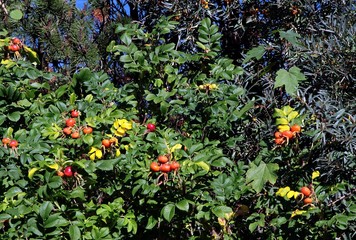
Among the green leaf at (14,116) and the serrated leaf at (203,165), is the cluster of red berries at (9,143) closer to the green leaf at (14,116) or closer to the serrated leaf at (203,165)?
the green leaf at (14,116)

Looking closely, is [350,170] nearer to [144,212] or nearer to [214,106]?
[214,106]

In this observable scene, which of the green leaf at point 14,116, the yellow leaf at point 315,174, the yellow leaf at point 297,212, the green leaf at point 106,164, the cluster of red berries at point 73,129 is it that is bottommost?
the yellow leaf at point 297,212

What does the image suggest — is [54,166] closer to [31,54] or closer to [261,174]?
[261,174]

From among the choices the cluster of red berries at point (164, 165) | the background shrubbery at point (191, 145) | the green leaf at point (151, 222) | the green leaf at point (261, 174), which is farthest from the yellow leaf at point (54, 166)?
the green leaf at point (261, 174)

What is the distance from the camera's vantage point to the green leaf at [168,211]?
2458mm

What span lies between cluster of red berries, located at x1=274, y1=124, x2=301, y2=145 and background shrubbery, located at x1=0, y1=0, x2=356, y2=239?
30 millimetres

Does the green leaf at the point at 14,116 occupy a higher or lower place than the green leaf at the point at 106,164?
higher

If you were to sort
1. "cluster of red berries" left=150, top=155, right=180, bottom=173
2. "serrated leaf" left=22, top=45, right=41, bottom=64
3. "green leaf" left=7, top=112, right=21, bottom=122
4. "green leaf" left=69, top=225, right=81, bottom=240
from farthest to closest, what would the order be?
"serrated leaf" left=22, top=45, right=41, bottom=64 → "green leaf" left=7, top=112, right=21, bottom=122 → "green leaf" left=69, top=225, right=81, bottom=240 → "cluster of red berries" left=150, top=155, right=180, bottom=173

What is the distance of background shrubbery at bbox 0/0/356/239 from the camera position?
2520 mm

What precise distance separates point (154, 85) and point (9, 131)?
791mm

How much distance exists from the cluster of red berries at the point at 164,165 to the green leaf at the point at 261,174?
372 millimetres

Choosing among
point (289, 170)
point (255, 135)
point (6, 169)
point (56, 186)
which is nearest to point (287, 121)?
point (289, 170)

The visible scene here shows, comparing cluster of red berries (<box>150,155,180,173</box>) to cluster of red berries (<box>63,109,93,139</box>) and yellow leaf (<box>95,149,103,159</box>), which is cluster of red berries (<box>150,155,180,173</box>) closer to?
yellow leaf (<box>95,149,103,159</box>)

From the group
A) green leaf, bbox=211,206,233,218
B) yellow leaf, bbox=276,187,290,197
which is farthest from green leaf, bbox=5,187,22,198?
yellow leaf, bbox=276,187,290,197
